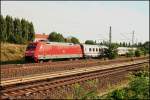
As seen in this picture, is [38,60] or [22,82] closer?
[22,82]

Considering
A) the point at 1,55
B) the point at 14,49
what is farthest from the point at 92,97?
the point at 14,49

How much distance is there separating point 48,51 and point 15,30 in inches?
1787

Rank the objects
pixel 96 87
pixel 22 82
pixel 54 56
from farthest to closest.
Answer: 1. pixel 54 56
2. pixel 22 82
3. pixel 96 87

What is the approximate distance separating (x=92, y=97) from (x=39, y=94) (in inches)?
124

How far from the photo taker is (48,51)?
3947 centimetres

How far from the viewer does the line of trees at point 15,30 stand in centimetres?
7794

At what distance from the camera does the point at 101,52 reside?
193 feet

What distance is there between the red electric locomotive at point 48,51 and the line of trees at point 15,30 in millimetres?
33967

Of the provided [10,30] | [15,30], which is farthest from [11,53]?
[15,30]

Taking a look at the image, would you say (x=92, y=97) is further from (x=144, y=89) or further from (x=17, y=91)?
(x=17, y=91)

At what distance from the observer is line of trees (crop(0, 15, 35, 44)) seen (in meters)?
77.9

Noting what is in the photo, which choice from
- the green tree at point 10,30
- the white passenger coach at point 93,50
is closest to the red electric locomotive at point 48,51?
the white passenger coach at point 93,50

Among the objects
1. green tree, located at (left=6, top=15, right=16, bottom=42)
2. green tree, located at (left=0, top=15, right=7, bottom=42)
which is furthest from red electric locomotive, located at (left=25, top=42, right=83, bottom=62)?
green tree, located at (left=6, top=15, right=16, bottom=42)

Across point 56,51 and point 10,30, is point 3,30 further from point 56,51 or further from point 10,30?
point 56,51
